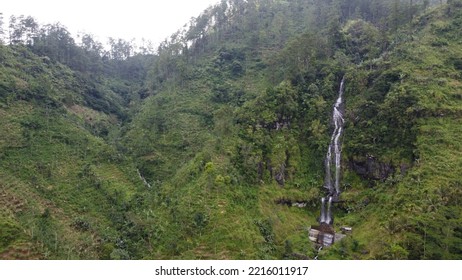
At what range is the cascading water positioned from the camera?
39312 millimetres

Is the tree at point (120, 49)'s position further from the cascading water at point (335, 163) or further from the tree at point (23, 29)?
the cascading water at point (335, 163)

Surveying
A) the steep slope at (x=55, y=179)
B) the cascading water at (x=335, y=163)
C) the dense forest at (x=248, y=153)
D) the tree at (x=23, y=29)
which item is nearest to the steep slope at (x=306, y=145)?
the dense forest at (x=248, y=153)

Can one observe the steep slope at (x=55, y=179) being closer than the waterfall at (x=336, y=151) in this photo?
Yes

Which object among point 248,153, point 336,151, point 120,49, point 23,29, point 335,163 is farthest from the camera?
point 120,49

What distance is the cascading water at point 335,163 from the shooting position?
3931 cm

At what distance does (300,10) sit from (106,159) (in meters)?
59.3

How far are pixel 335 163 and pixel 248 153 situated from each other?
983 centimetres

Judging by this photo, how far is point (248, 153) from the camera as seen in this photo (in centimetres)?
4100

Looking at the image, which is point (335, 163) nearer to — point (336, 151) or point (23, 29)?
point (336, 151)

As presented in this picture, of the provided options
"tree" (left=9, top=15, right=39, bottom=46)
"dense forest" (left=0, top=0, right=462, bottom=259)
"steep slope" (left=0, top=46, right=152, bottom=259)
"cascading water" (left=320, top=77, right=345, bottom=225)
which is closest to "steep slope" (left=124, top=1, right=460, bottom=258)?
"dense forest" (left=0, top=0, right=462, bottom=259)

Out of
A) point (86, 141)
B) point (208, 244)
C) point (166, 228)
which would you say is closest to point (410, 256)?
point (208, 244)

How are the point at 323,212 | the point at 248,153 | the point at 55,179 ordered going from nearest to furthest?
the point at 323,212
the point at 55,179
the point at 248,153

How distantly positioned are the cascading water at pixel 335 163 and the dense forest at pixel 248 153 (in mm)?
694

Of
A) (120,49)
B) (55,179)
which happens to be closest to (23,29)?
(120,49)
